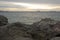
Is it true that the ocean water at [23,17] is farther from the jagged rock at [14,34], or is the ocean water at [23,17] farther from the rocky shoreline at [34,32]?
the jagged rock at [14,34]

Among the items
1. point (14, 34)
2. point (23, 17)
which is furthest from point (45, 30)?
point (23, 17)

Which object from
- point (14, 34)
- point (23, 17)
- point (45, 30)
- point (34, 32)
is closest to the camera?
point (14, 34)

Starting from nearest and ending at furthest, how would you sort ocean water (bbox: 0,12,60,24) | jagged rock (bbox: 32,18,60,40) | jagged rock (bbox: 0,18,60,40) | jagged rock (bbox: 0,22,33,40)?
jagged rock (bbox: 0,22,33,40), jagged rock (bbox: 0,18,60,40), jagged rock (bbox: 32,18,60,40), ocean water (bbox: 0,12,60,24)

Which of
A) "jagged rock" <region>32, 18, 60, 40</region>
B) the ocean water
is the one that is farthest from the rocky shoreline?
the ocean water

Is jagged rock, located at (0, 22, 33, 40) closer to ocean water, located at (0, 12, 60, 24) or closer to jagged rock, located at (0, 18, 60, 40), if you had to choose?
jagged rock, located at (0, 18, 60, 40)

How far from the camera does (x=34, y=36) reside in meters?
4.89

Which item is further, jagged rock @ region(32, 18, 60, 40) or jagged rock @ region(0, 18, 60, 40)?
jagged rock @ region(32, 18, 60, 40)

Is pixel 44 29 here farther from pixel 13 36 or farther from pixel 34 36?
pixel 13 36

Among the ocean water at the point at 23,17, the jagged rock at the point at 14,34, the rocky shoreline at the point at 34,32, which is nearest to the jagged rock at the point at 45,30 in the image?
the rocky shoreline at the point at 34,32

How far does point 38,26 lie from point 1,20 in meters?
1.61

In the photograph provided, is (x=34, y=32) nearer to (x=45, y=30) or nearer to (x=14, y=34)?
(x=45, y=30)

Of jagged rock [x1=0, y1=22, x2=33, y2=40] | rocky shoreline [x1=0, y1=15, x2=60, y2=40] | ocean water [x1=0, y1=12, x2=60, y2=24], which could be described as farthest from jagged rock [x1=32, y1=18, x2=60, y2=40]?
ocean water [x1=0, y1=12, x2=60, y2=24]

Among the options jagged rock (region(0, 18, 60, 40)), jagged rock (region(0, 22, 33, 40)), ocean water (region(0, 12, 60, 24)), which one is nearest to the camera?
jagged rock (region(0, 22, 33, 40))

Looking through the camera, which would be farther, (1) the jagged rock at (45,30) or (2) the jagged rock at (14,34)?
(1) the jagged rock at (45,30)
